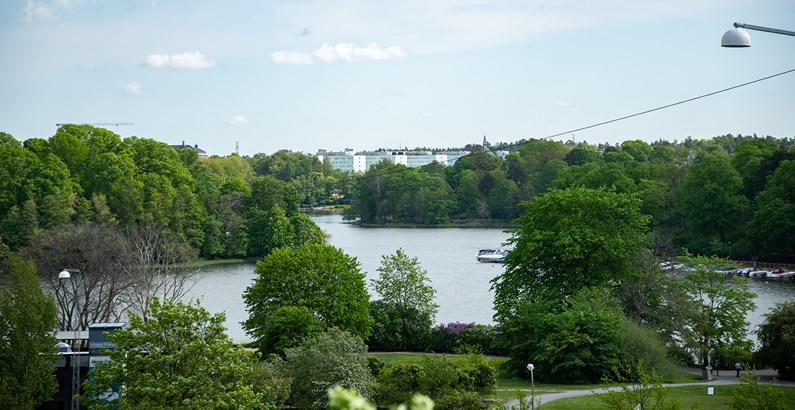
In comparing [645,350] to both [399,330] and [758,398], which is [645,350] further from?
A: [399,330]

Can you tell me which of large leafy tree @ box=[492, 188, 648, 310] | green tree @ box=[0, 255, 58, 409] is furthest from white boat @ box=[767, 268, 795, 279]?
green tree @ box=[0, 255, 58, 409]

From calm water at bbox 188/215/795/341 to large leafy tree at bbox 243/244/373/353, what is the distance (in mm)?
6477

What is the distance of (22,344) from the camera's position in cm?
2658

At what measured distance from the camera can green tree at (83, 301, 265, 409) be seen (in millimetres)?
22359

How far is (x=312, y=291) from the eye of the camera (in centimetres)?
3856

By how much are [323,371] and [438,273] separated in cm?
3927

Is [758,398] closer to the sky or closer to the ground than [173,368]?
closer to the ground

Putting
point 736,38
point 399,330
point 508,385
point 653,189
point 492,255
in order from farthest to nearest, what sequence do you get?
point 653,189 → point 492,255 → point 399,330 → point 508,385 → point 736,38

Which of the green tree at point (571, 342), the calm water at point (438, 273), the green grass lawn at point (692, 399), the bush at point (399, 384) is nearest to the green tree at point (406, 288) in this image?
the calm water at point (438, 273)

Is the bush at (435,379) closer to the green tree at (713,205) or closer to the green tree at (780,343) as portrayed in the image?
the green tree at (780,343)

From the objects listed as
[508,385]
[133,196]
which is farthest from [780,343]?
[133,196]

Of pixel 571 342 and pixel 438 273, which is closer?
pixel 571 342

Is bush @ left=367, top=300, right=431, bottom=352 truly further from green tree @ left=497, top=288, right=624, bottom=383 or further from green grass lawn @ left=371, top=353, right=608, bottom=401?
green tree @ left=497, top=288, right=624, bottom=383

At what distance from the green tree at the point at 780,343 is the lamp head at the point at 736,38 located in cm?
2067
